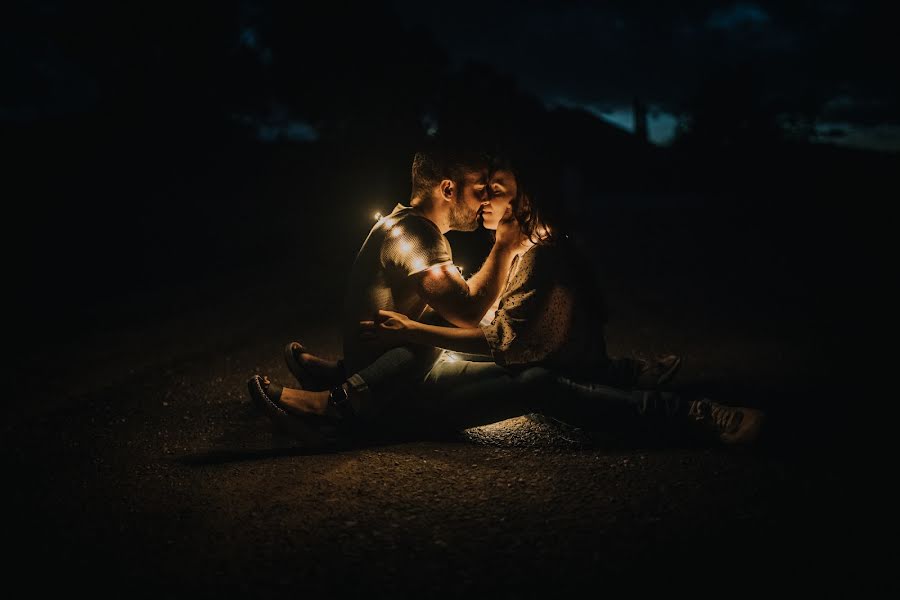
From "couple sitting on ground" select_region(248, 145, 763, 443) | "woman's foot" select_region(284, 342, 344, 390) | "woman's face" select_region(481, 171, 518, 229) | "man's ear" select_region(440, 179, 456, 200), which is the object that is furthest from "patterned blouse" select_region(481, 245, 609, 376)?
"woman's foot" select_region(284, 342, 344, 390)

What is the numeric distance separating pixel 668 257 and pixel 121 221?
54.8ft

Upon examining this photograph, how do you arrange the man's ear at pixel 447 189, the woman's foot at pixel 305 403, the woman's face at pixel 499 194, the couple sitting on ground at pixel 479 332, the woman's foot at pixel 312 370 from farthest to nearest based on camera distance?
1. the woman's foot at pixel 312 370
2. the man's ear at pixel 447 189
3. the woman's face at pixel 499 194
4. the woman's foot at pixel 305 403
5. the couple sitting on ground at pixel 479 332

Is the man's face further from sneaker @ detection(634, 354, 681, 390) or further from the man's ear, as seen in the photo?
sneaker @ detection(634, 354, 681, 390)

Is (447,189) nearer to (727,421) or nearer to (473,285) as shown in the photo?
(473,285)

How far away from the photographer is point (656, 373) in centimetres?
440

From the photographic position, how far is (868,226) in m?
16.0

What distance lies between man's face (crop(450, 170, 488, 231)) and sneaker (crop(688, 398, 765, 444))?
5.44 ft

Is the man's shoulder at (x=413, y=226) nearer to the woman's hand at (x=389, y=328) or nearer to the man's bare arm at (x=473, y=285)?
the man's bare arm at (x=473, y=285)

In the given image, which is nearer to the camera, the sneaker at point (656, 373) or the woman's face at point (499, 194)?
the woman's face at point (499, 194)

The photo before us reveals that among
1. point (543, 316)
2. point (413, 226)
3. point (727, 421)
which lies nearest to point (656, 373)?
point (727, 421)

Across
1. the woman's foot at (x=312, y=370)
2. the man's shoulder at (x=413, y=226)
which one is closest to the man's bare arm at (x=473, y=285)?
the man's shoulder at (x=413, y=226)

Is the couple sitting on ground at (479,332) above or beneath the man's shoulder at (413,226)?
beneath

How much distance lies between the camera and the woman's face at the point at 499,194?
3787 mm

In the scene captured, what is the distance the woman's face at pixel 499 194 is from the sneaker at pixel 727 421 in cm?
152
